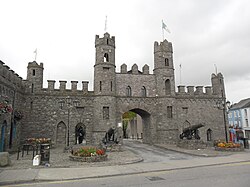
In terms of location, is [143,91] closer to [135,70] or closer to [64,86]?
[135,70]

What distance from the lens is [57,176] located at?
941cm

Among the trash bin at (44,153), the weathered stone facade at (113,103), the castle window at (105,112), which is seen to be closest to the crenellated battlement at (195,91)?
the weathered stone facade at (113,103)

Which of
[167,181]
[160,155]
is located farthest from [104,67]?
[167,181]

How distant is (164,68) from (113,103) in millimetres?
8544

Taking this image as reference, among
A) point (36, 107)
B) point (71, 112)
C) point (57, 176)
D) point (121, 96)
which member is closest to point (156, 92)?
point (121, 96)

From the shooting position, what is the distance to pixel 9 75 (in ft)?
63.9

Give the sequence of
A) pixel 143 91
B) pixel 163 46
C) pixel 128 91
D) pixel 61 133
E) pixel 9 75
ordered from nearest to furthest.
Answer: pixel 9 75, pixel 61 133, pixel 128 91, pixel 143 91, pixel 163 46

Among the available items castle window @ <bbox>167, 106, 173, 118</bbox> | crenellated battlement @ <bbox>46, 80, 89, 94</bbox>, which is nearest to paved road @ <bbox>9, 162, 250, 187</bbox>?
castle window @ <bbox>167, 106, 173, 118</bbox>

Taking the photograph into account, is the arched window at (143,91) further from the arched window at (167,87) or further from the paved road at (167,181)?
the paved road at (167,181)

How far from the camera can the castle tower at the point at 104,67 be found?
25.2 metres

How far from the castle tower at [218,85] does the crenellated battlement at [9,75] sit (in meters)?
25.7

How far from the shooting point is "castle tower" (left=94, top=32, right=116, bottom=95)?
82.7 ft

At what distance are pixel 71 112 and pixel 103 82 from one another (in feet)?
17.5

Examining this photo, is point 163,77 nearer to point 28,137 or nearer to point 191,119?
point 191,119
